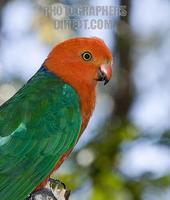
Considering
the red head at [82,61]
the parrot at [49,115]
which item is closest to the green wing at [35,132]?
the parrot at [49,115]

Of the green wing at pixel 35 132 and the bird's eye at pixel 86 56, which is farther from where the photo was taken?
the bird's eye at pixel 86 56

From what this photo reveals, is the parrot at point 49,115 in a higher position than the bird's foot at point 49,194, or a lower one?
higher

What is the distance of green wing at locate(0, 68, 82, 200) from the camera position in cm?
593

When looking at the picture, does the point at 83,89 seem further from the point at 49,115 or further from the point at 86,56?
the point at 49,115

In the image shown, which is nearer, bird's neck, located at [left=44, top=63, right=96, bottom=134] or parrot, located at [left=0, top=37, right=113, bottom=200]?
parrot, located at [left=0, top=37, right=113, bottom=200]

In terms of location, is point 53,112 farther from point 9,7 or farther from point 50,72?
point 9,7

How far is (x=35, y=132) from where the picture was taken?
622 cm

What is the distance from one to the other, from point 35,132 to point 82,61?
2.75ft

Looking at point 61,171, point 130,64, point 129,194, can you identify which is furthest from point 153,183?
point 130,64

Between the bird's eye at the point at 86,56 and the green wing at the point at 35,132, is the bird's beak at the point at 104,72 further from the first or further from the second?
the green wing at the point at 35,132

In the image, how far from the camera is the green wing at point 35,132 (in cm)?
593

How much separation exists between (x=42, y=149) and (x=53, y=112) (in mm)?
341

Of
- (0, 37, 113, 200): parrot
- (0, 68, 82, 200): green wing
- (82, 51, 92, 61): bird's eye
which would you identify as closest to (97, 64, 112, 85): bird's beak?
(0, 37, 113, 200): parrot

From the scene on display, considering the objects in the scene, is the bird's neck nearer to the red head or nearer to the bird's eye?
the red head
